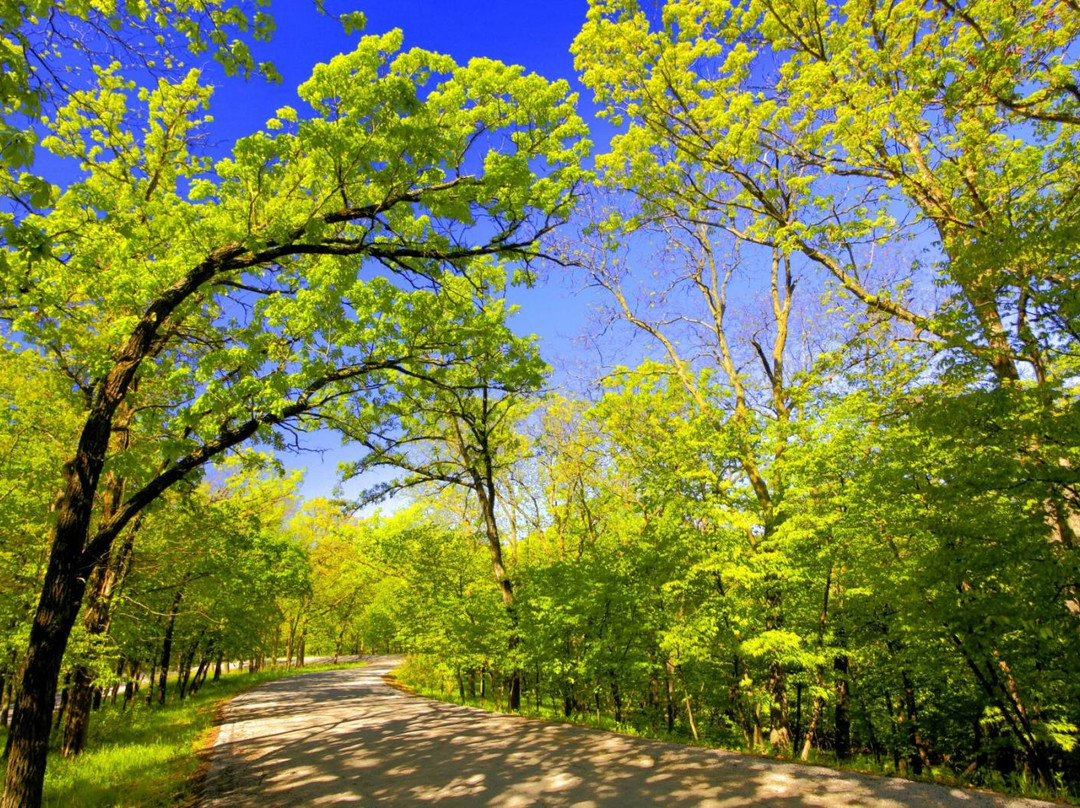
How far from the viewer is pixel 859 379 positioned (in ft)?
33.2

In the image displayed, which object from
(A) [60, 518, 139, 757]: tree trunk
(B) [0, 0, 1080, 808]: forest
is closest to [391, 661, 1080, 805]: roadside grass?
(B) [0, 0, 1080, 808]: forest

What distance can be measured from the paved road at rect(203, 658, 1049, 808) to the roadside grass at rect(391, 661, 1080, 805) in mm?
408

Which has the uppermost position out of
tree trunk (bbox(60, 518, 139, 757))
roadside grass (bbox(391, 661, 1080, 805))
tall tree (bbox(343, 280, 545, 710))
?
tall tree (bbox(343, 280, 545, 710))

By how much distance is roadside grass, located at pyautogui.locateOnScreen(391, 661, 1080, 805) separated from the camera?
4855 millimetres

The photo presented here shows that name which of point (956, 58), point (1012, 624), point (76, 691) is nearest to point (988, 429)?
point (1012, 624)

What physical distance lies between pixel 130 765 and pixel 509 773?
20.4 feet

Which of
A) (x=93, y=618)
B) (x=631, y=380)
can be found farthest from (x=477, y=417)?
(x=93, y=618)

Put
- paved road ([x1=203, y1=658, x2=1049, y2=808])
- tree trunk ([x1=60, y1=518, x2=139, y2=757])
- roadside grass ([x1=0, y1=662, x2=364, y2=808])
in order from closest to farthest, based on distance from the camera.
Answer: paved road ([x1=203, y1=658, x2=1049, y2=808]) → roadside grass ([x1=0, y1=662, x2=364, y2=808]) → tree trunk ([x1=60, y1=518, x2=139, y2=757])

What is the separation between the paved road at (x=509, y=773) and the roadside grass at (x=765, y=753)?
Result: 41 centimetres

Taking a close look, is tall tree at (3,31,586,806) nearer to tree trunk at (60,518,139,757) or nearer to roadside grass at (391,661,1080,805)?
tree trunk at (60,518,139,757)

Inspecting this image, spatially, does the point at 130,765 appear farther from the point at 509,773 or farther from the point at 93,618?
the point at 509,773

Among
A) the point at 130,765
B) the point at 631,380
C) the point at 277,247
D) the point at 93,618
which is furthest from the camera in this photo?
the point at 631,380

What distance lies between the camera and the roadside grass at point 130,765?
6.21 metres

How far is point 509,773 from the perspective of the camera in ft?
20.2
